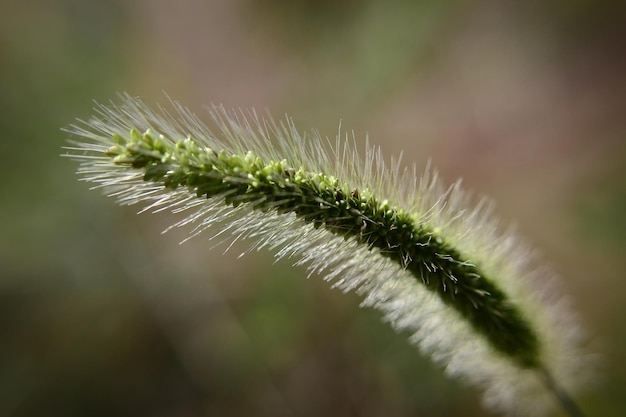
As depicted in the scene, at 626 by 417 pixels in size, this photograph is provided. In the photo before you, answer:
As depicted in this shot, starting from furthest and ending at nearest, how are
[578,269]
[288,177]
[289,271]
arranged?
[289,271] → [578,269] → [288,177]

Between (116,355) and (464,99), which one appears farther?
(464,99)

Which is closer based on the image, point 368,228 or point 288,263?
point 368,228

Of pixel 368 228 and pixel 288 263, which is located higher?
pixel 368 228

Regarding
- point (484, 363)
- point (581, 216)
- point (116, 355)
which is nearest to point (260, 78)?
point (116, 355)

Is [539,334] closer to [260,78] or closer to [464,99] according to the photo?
[464,99]

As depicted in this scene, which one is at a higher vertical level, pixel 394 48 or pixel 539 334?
pixel 394 48

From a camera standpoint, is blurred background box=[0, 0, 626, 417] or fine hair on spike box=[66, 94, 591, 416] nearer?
fine hair on spike box=[66, 94, 591, 416]
